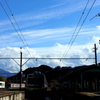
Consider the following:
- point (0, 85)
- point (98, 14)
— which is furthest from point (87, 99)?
point (0, 85)

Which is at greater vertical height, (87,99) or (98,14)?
(98,14)

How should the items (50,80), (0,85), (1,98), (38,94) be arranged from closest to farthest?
(1,98) → (38,94) → (0,85) → (50,80)

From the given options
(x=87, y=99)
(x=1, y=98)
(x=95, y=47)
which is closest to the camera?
(x=1, y=98)

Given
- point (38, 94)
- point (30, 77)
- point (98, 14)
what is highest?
point (98, 14)

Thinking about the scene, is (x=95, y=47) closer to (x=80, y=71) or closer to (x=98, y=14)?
(x=80, y=71)

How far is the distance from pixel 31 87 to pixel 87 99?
1765 centimetres

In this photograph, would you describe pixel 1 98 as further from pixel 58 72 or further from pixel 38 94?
pixel 58 72

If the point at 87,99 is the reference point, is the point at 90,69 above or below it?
above

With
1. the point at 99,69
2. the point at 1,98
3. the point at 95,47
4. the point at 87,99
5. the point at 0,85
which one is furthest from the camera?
the point at 0,85

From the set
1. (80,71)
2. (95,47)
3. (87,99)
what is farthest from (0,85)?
(87,99)

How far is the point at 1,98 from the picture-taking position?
14.3 metres

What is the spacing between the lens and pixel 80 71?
30.7 metres

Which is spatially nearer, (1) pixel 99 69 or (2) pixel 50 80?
(1) pixel 99 69

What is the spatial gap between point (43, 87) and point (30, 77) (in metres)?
2.48
